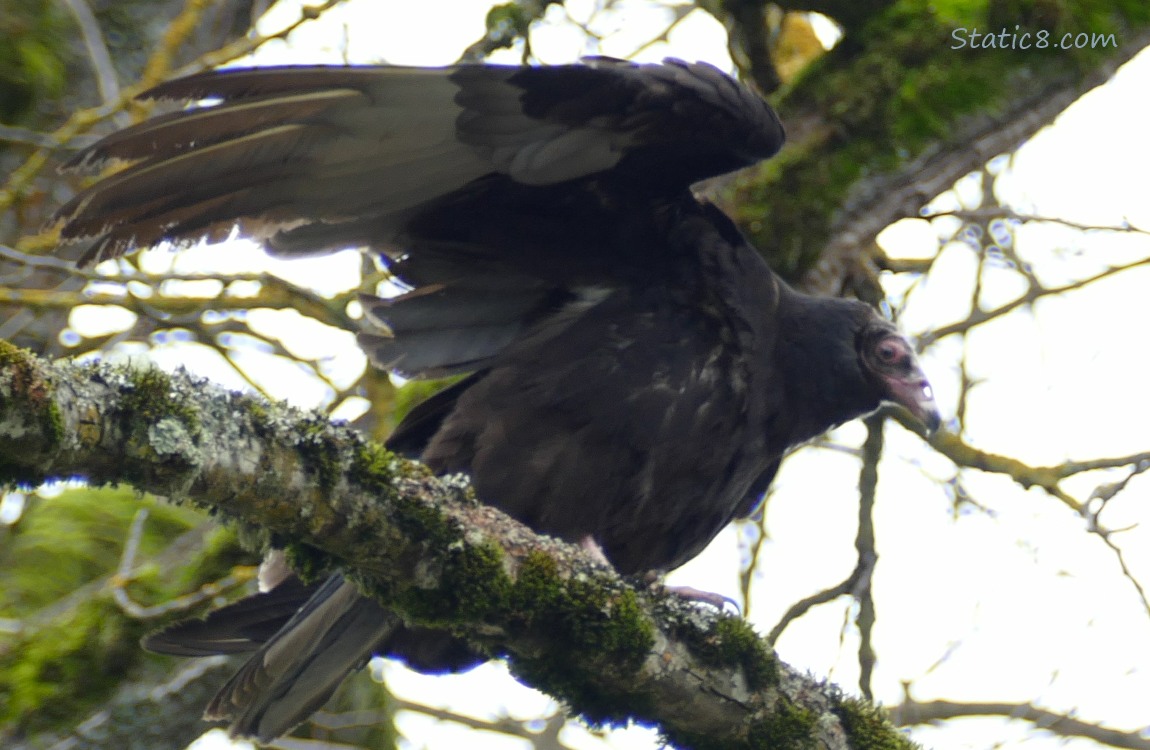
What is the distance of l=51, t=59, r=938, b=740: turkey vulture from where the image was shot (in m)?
3.20

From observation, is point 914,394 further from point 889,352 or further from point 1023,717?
point 1023,717

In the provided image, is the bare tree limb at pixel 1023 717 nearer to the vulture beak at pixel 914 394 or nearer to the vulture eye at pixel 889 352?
the vulture beak at pixel 914 394

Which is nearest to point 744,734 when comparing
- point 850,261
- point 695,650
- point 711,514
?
point 695,650

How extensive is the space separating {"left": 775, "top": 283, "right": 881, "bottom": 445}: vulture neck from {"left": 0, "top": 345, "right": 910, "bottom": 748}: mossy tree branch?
3.91 ft

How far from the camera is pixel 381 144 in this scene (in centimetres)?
335

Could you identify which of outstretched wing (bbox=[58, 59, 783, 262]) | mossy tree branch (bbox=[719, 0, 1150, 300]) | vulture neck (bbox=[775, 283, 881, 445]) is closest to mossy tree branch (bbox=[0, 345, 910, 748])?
outstretched wing (bbox=[58, 59, 783, 262])

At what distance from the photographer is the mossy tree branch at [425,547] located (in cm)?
197

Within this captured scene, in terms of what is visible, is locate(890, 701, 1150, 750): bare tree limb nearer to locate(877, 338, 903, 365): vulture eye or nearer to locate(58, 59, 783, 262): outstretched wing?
locate(877, 338, 903, 365): vulture eye

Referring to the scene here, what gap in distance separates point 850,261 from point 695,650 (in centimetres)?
218

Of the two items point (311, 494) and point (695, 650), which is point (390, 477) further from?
point (695, 650)

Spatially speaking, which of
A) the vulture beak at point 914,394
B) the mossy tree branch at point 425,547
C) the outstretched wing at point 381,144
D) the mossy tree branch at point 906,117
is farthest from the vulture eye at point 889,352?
the mossy tree branch at point 425,547

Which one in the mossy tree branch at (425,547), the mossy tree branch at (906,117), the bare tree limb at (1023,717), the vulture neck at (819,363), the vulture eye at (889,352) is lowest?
the mossy tree branch at (425,547)

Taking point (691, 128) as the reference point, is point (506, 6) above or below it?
above

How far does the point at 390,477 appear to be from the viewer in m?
2.42
